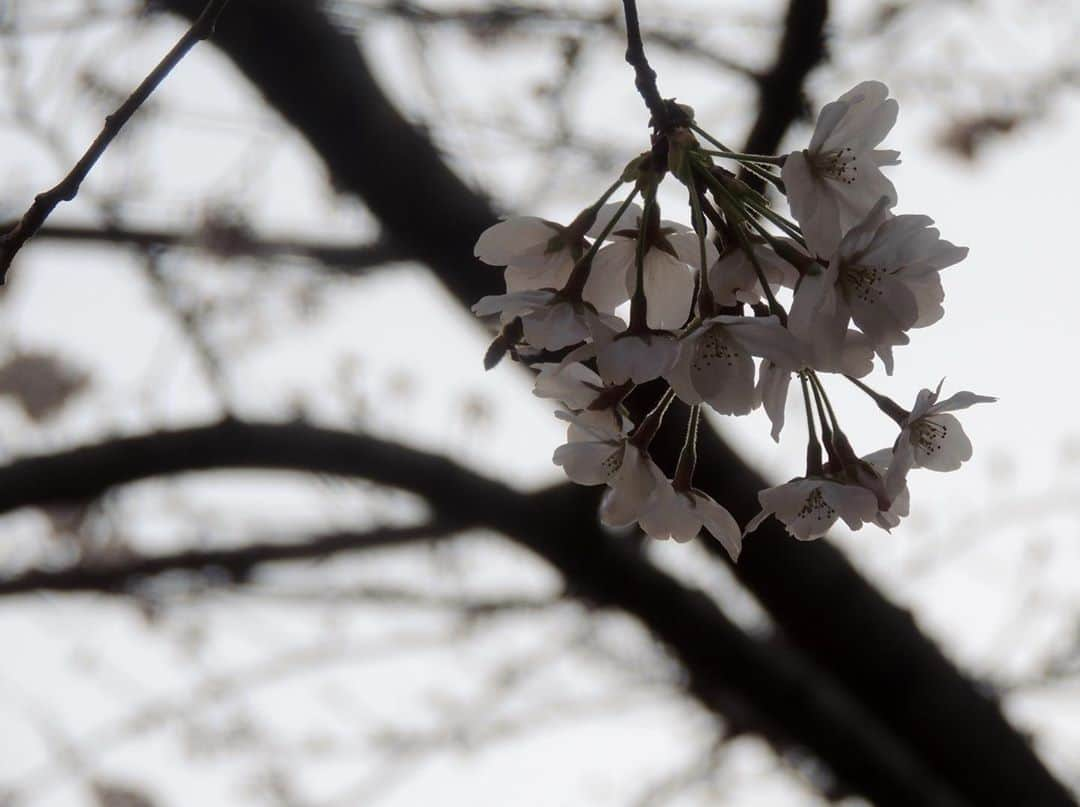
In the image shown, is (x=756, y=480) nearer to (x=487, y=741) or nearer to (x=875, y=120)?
(x=875, y=120)

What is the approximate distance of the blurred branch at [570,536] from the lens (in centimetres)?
218

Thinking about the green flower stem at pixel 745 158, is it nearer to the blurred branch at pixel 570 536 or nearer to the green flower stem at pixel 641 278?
the green flower stem at pixel 641 278

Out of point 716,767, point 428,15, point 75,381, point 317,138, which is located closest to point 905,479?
point 317,138

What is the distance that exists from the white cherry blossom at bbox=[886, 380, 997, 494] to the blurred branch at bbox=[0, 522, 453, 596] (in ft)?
6.19

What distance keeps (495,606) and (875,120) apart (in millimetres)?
2456

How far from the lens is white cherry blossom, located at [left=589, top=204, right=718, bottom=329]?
2.42 ft

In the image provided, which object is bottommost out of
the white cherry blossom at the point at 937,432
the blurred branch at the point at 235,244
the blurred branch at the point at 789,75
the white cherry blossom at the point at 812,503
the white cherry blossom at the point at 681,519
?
the white cherry blossom at the point at 812,503

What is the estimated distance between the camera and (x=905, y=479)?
693 millimetres

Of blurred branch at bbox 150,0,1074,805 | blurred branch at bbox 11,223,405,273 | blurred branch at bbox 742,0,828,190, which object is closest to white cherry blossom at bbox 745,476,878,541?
blurred branch at bbox 150,0,1074,805

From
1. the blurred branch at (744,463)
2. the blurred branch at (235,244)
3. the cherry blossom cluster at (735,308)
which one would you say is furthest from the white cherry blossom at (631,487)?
the blurred branch at (235,244)

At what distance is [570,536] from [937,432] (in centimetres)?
160

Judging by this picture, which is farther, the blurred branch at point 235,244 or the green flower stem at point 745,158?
the blurred branch at point 235,244

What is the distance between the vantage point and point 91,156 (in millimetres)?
617

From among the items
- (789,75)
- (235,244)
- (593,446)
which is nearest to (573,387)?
(593,446)
